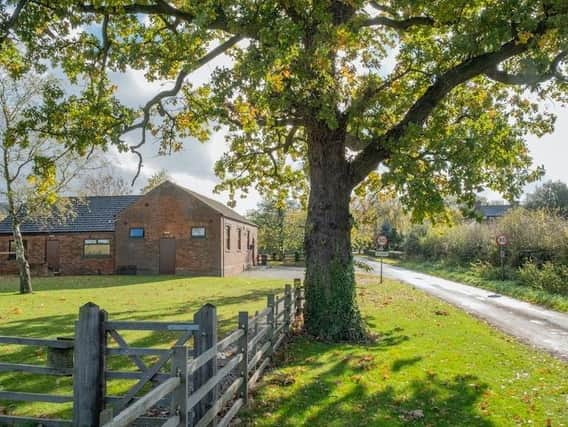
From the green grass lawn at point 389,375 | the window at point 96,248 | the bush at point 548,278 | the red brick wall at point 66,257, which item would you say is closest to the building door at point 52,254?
the red brick wall at point 66,257

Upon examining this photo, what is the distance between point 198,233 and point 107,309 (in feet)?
56.6

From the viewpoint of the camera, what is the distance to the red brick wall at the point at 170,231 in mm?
32969

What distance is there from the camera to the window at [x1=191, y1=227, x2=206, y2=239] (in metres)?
33.1

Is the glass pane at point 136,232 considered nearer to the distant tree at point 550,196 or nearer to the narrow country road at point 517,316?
the narrow country road at point 517,316

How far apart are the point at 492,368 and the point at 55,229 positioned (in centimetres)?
3444

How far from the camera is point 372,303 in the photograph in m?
18.4

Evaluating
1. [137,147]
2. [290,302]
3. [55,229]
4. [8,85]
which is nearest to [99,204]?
[55,229]

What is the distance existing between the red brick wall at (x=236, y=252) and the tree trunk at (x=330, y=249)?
22.3 metres

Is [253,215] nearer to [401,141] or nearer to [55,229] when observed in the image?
[55,229]

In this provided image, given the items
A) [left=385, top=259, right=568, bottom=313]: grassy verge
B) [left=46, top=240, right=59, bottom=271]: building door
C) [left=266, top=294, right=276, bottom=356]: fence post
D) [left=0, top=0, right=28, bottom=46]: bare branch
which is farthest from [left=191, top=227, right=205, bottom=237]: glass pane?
[left=266, top=294, right=276, bottom=356]: fence post

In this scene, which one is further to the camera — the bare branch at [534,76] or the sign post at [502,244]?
the sign post at [502,244]

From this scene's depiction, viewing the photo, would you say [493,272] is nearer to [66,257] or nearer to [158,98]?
[158,98]

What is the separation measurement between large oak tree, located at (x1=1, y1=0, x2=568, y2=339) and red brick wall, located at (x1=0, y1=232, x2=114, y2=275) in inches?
906

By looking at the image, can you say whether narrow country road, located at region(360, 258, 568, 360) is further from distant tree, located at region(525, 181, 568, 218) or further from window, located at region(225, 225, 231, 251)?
distant tree, located at region(525, 181, 568, 218)
